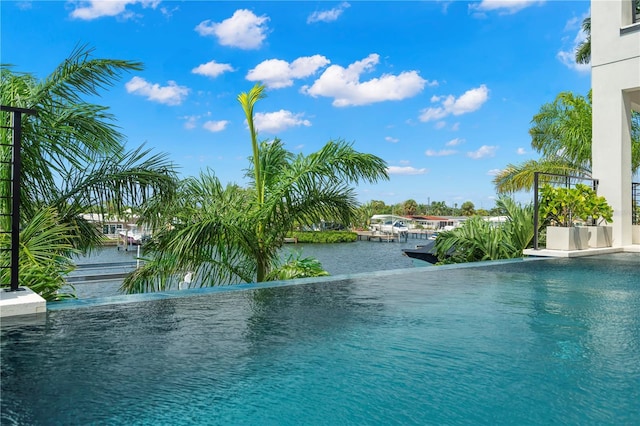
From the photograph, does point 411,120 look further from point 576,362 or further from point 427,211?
point 427,211

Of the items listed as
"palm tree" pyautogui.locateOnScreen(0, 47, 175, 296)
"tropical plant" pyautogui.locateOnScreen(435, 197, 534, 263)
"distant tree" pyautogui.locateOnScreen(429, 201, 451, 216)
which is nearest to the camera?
"palm tree" pyautogui.locateOnScreen(0, 47, 175, 296)

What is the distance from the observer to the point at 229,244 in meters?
6.78

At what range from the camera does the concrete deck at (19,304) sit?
10.7 feet

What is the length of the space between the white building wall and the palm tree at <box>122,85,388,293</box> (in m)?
5.52

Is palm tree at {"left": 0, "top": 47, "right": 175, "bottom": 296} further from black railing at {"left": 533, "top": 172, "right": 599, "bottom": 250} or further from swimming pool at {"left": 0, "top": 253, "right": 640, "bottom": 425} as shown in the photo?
black railing at {"left": 533, "top": 172, "right": 599, "bottom": 250}

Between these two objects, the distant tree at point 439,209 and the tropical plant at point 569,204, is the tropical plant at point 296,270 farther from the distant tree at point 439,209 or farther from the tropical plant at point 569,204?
the distant tree at point 439,209

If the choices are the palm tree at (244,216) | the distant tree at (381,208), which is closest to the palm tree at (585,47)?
the palm tree at (244,216)

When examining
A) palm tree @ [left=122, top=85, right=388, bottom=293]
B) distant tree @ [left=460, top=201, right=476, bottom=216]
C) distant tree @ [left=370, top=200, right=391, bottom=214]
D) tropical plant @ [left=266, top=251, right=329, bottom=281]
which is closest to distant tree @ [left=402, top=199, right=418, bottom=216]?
distant tree @ [left=370, top=200, right=391, bottom=214]

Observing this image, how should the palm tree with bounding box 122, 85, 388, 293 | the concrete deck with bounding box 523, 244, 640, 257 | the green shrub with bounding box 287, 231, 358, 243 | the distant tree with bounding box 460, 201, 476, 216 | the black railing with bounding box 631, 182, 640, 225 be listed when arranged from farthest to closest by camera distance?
the distant tree with bounding box 460, 201, 476, 216
the green shrub with bounding box 287, 231, 358, 243
the black railing with bounding box 631, 182, 640, 225
the concrete deck with bounding box 523, 244, 640, 257
the palm tree with bounding box 122, 85, 388, 293

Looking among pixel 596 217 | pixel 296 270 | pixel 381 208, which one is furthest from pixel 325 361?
pixel 381 208

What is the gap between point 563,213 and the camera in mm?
8898

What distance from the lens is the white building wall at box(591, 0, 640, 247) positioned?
9.50 meters

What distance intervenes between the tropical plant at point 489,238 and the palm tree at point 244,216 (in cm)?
300

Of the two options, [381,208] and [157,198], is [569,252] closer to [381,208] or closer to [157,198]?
[157,198]
